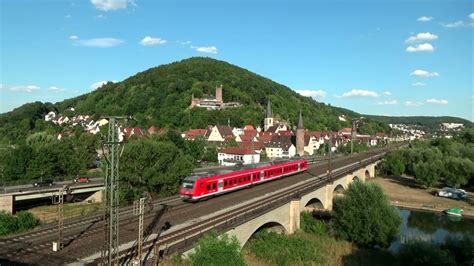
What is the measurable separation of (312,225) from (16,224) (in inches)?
1113

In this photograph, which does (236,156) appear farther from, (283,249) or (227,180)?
(283,249)

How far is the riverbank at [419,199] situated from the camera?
6662 centimetres

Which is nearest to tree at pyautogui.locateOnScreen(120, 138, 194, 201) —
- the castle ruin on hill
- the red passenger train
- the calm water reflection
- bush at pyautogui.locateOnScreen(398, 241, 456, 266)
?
the red passenger train

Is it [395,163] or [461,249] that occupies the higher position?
[395,163]

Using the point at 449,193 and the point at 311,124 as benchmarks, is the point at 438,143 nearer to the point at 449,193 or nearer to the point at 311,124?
the point at 449,193

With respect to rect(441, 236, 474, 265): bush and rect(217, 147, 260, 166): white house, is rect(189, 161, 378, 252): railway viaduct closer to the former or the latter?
rect(441, 236, 474, 265): bush

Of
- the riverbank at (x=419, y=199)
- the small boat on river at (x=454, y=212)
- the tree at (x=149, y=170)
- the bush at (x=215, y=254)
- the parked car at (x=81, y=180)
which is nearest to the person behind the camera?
the bush at (x=215, y=254)

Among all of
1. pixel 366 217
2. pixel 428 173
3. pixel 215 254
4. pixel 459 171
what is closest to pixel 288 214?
pixel 366 217

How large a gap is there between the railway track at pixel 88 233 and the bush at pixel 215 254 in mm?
3834

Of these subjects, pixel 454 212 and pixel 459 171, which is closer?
pixel 454 212

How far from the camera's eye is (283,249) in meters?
36.4

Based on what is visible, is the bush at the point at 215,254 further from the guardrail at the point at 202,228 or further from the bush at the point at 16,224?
the bush at the point at 16,224

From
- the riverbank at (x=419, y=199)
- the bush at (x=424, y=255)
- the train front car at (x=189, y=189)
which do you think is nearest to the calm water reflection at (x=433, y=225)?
the riverbank at (x=419, y=199)

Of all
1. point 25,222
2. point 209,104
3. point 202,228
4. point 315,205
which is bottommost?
point 315,205
